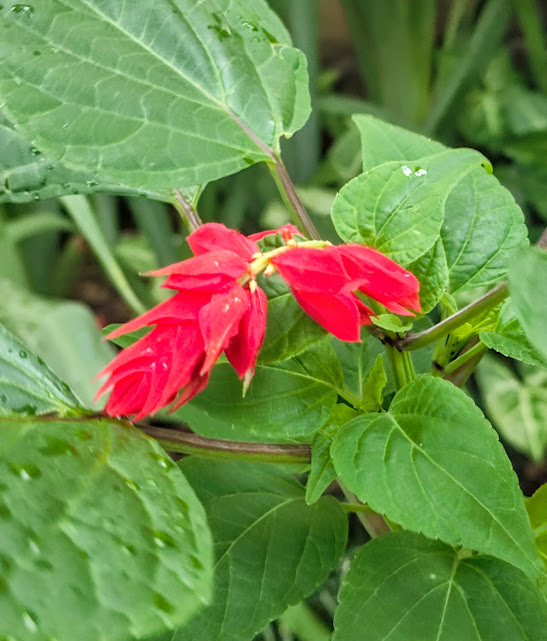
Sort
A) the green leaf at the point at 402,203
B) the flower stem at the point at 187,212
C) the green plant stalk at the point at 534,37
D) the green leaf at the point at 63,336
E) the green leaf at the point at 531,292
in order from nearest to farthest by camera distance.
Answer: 1. the green leaf at the point at 531,292
2. the green leaf at the point at 402,203
3. the flower stem at the point at 187,212
4. the green leaf at the point at 63,336
5. the green plant stalk at the point at 534,37

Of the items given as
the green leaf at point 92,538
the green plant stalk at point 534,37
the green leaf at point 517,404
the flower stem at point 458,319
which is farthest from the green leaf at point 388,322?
the green plant stalk at point 534,37

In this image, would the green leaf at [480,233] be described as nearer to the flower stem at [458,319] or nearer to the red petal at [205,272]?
the flower stem at [458,319]

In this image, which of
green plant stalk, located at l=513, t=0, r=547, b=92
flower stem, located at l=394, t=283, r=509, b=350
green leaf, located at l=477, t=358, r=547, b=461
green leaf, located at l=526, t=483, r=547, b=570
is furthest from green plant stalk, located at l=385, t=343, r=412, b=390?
green plant stalk, located at l=513, t=0, r=547, b=92

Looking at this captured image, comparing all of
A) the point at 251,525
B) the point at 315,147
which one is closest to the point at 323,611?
the point at 251,525

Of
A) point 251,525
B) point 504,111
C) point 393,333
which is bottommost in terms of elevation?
point 504,111

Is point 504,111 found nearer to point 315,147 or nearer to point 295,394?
point 315,147

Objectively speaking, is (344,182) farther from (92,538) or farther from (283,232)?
(92,538)
